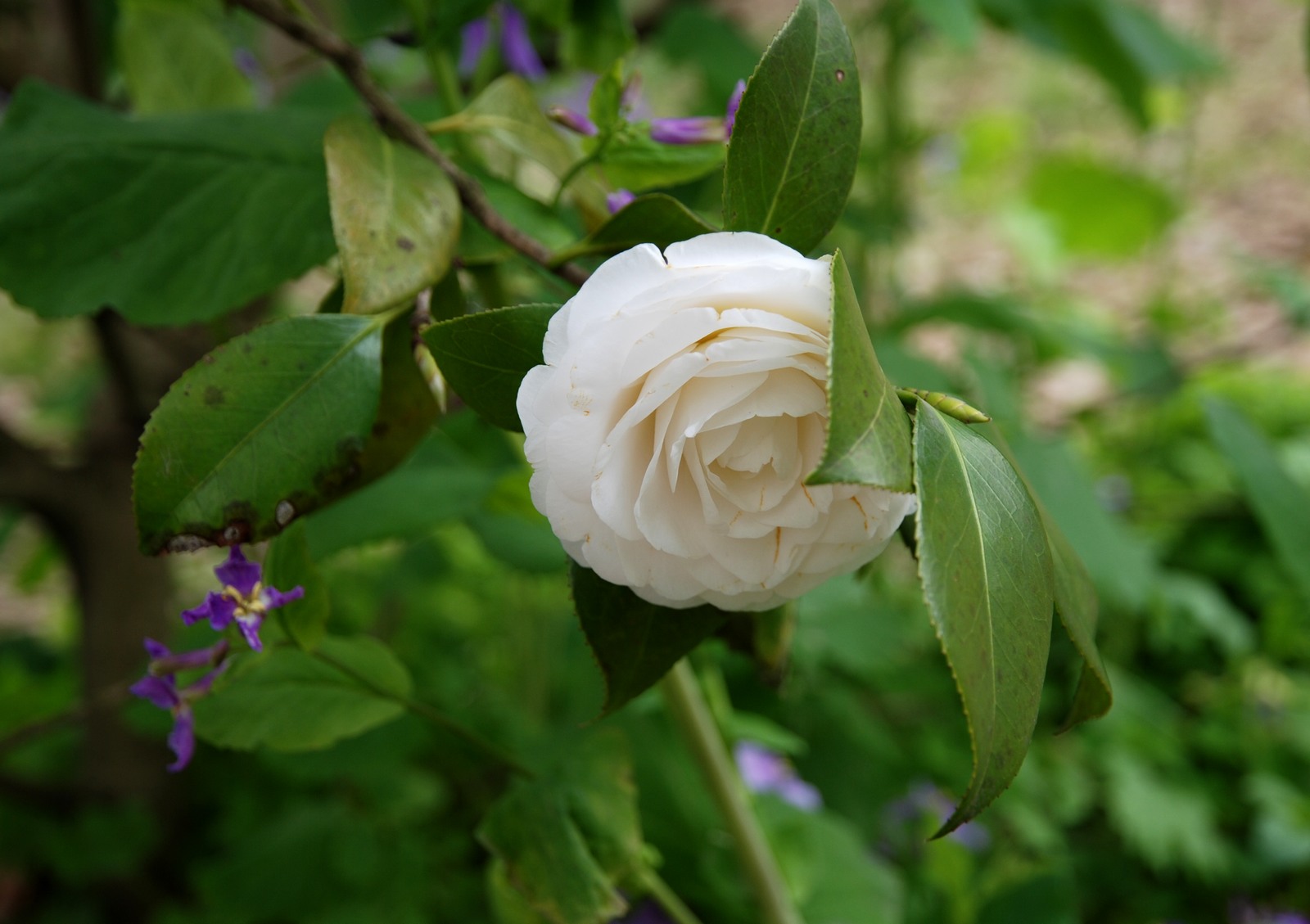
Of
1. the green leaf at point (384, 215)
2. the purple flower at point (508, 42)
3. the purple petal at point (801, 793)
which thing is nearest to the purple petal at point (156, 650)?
the green leaf at point (384, 215)

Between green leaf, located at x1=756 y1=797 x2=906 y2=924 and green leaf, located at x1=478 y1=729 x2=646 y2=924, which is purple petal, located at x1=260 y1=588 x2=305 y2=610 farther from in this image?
green leaf, located at x1=756 y1=797 x2=906 y2=924

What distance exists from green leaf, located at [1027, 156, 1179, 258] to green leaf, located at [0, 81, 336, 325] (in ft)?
5.22

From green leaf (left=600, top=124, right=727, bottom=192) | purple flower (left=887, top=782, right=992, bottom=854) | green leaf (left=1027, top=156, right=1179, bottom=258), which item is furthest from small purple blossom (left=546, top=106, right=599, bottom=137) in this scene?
green leaf (left=1027, top=156, right=1179, bottom=258)

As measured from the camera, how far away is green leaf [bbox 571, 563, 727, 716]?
0.31 meters

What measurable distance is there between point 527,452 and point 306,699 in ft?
0.83

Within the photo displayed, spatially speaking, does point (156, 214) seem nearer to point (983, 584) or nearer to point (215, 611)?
point (215, 611)

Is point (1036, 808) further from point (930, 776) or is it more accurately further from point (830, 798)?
point (830, 798)

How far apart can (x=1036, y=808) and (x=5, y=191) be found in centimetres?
134

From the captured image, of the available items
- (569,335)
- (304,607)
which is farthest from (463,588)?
(569,335)

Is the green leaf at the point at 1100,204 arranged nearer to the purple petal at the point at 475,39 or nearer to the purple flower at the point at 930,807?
the purple flower at the point at 930,807

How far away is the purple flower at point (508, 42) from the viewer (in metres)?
0.76

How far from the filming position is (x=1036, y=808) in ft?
4.37

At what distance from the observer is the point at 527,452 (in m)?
0.27

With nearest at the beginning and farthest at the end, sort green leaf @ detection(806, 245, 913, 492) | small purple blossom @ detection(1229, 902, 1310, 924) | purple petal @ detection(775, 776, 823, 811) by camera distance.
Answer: green leaf @ detection(806, 245, 913, 492) → purple petal @ detection(775, 776, 823, 811) → small purple blossom @ detection(1229, 902, 1310, 924)
